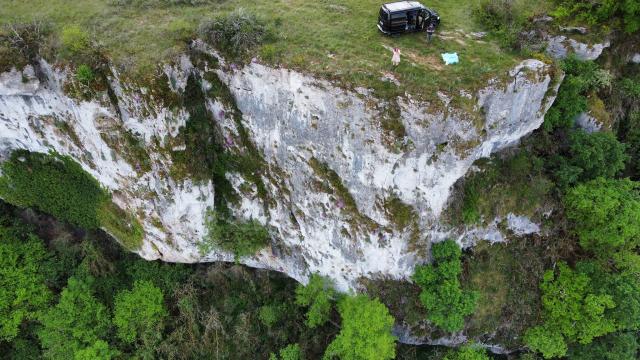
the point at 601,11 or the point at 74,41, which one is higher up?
the point at 74,41

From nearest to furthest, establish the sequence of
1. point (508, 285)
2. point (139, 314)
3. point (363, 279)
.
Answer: point (508, 285), point (363, 279), point (139, 314)

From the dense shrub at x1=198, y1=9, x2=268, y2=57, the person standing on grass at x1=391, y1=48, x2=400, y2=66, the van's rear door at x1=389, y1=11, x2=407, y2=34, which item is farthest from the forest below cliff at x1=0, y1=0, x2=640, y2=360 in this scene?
the van's rear door at x1=389, y1=11, x2=407, y2=34

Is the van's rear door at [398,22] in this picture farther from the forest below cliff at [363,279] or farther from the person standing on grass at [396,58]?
the person standing on grass at [396,58]

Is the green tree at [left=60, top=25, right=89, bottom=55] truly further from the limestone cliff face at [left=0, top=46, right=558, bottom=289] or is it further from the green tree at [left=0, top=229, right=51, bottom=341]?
the green tree at [left=0, top=229, right=51, bottom=341]

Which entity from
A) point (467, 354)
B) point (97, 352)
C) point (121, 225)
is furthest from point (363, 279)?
point (97, 352)

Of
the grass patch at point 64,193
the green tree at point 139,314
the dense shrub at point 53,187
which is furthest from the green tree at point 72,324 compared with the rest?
the dense shrub at point 53,187

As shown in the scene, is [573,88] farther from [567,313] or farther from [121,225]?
[121,225]
